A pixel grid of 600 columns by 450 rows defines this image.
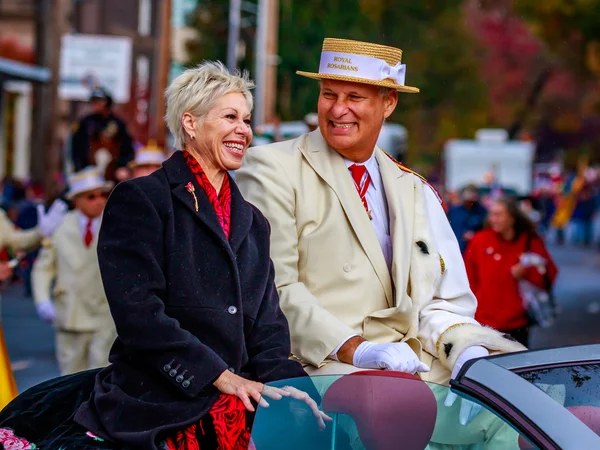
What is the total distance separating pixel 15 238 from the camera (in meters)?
8.65

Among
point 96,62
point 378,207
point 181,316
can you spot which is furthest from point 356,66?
point 96,62

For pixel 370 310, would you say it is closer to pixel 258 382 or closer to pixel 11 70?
pixel 258 382

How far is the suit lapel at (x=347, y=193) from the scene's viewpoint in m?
4.61

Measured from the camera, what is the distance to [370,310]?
4605mm

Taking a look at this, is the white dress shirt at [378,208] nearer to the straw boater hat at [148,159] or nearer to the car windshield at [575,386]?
the car windshield at [575,386]

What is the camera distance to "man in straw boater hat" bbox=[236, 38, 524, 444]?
441cm

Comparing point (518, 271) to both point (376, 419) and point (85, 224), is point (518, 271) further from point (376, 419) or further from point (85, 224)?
point (376, 419)

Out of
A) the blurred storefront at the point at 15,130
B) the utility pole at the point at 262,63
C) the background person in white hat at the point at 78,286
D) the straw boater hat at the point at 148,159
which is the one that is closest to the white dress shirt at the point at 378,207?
the background person in white hat at the point at 78,286

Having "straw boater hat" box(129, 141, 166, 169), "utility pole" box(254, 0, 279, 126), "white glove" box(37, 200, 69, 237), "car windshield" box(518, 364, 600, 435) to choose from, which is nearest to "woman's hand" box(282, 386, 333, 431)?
"car windshield" box(518, 364, 600, 435)

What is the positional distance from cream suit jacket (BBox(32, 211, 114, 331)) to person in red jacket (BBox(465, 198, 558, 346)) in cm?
329

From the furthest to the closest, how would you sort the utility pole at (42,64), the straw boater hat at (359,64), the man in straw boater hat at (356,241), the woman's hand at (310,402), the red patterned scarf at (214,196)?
1. the utility pole at (42,64)
2. the straw boater hat at (359,64)
3. the man in straw boater hat at (356,241)
4. the red patterned scarf at (214,196)
5. the woman's hand at (310,402)

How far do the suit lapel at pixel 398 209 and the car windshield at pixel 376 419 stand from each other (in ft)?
4.01

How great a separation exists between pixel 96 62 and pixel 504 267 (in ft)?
44.9

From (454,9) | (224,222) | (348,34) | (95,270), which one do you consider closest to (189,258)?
(224,222)
